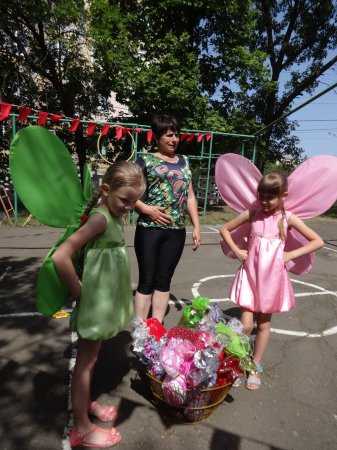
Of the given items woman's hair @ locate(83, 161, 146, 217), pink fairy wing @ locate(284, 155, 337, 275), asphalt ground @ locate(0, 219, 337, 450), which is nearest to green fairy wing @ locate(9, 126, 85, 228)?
woman's hair @ locate(83, 161, 146, 217)

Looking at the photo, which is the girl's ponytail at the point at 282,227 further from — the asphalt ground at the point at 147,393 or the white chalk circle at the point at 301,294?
the white chalk circle at the point at 301,294

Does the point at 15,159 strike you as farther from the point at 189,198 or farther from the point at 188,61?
the point at 188,61

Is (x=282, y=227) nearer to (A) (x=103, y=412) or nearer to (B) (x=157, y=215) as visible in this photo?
(B) (x=157, y=215)

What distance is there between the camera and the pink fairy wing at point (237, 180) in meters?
2.96

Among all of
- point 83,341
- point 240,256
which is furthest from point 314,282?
point 83,341

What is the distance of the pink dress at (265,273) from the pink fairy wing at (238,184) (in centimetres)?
19

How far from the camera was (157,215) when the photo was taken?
2.80m

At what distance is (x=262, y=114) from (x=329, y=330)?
587 inches

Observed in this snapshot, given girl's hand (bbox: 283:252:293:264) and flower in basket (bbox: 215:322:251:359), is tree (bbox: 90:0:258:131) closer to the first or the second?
girl's hand (bbox: 283:252:293:264)

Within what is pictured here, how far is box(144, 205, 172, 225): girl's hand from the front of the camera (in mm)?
2797

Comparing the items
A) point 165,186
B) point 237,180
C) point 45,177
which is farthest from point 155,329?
point 237,180

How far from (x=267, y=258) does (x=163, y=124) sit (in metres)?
1.20

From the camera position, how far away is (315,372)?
9.78ft

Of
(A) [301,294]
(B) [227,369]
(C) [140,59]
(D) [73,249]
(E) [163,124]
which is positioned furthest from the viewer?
(C) [140,59]
